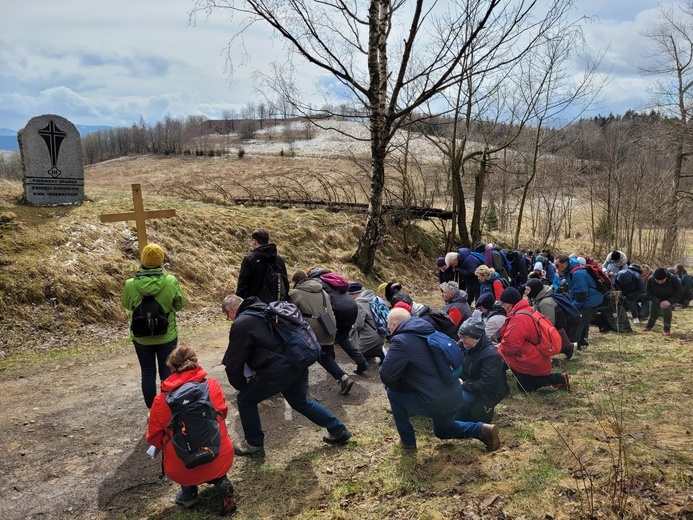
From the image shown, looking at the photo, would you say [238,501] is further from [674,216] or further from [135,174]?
[135,174]

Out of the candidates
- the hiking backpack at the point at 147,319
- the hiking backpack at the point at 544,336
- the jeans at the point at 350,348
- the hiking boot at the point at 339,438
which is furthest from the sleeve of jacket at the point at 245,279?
the hiking backpack at the point at 544,336

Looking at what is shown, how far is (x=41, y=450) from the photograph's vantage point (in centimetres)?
487

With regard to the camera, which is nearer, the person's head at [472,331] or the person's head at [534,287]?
the person's head at [472,331]

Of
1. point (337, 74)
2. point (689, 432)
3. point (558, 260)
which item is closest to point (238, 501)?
point (689, 432)

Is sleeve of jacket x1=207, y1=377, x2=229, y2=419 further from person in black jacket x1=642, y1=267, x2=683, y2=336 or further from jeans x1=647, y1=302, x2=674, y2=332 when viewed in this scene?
jeans x1=647, y1=302, x2=674, y2=332

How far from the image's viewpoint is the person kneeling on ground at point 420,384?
14.4ft

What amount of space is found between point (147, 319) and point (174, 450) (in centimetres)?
182

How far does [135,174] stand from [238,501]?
53.1 m

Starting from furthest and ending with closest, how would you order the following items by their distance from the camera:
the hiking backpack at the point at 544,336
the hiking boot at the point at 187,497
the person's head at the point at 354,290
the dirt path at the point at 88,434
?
1. the person's head at the point at 354,290
2. the hiking backpack at the point at 544,336
3. the dirt path at the point at 88,434
4. the hiking boot at the point at 187,497

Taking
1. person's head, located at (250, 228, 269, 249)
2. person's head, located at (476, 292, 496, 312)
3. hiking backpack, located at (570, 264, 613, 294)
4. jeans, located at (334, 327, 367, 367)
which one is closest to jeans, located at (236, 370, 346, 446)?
jeans, located at (334, 327, 367, 367)

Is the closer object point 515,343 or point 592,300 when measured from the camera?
point 515,343

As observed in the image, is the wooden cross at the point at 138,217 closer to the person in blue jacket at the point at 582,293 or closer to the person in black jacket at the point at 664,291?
the person in blue jacket at the point at 582,293

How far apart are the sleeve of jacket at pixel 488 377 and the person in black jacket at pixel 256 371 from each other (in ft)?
5.10

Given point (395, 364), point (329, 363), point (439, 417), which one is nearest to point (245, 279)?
point (329, 363)
